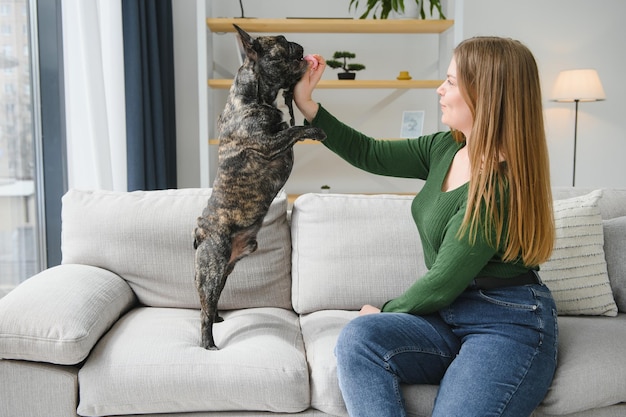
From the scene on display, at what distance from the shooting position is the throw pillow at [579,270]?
205cm

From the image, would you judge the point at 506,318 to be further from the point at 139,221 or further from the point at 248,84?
the point at 139,221

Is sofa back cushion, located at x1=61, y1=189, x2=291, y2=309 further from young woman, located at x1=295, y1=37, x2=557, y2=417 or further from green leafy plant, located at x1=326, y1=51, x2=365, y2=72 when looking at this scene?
green leafy plant, located at x1=326, y1=51, x2=365, y2=72

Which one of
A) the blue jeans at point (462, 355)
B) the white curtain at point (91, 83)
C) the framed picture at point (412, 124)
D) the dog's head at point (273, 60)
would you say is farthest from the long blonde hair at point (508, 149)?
the framed picture at point (412, 124)

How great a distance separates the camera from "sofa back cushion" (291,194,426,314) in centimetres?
213

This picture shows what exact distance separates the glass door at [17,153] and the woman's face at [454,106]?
6.10 ft

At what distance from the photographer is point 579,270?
2.06 m

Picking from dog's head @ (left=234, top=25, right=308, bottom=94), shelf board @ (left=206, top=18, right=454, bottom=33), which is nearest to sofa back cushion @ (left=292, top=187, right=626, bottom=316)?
dog's head @ (left=234, top=25, right=308, bottom=94)

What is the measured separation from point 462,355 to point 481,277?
209 mm

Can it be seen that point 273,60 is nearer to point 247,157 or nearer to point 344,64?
point 247,157

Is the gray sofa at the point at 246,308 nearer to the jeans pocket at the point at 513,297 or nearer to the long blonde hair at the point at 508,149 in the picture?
the jeans pocket at the point at 513,297

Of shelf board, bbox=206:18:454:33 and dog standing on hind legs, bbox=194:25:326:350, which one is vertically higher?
shelf board, bbox=206:18:454:33

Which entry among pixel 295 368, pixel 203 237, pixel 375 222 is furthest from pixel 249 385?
pixel 375 222

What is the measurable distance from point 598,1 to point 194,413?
151 inches

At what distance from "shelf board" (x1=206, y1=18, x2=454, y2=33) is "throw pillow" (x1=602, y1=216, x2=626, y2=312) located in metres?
1.78
